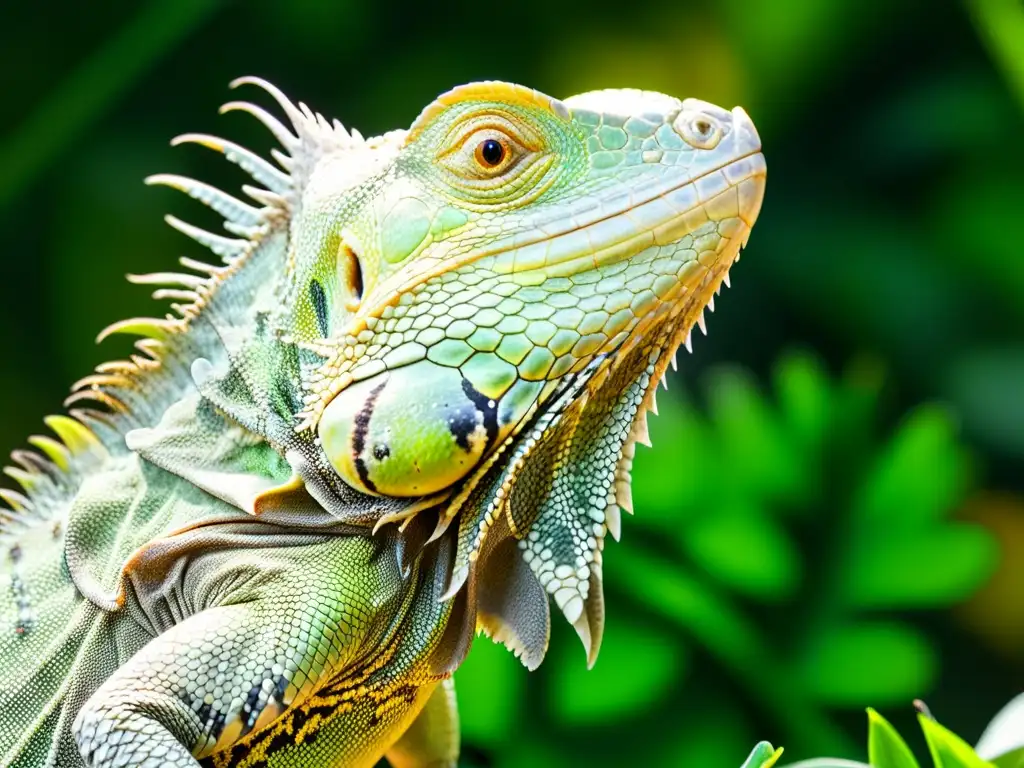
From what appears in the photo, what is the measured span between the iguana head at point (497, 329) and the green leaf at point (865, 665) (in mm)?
1821

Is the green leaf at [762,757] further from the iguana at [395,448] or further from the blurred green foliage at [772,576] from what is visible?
the blurred green foliage at [772,576]

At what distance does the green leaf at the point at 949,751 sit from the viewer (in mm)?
1590

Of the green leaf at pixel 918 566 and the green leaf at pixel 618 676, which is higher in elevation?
the green leaf at pixel 918 566

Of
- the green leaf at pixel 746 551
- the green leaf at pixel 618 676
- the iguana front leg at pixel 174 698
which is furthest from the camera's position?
the green leaf at pixel 746 551

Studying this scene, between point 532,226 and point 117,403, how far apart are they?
0.82 metres

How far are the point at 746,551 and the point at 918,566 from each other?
496mm

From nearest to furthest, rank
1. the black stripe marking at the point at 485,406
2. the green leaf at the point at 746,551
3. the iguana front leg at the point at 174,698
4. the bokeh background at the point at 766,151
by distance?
the iguana front leg at the point at 174,698 → the black stripe marking at the point at 485,406 → the green leaf at the point at 746,551 → the bokeh background at the point at 766,151

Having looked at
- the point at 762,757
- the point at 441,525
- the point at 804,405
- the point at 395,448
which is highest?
the point at 395,448

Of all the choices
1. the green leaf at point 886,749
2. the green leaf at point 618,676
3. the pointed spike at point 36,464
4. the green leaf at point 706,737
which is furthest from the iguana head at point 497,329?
the green leaf at point 706,737

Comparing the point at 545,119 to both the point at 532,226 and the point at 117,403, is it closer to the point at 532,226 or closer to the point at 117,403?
the point at 532,226

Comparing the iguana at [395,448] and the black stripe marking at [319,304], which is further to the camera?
the black stripe marking at [319,304]

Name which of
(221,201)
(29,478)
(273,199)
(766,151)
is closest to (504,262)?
(273,199)

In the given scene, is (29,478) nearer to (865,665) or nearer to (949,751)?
(949,751)

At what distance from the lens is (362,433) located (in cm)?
157
